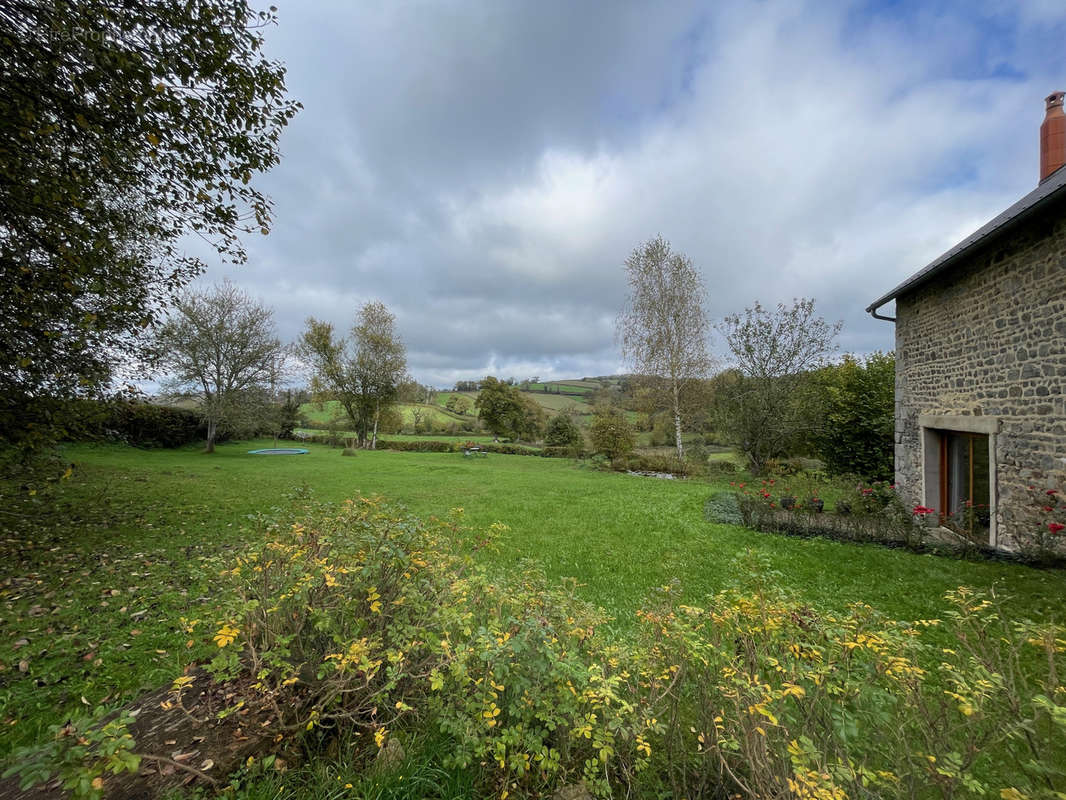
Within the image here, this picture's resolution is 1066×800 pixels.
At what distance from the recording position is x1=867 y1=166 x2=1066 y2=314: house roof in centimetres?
498

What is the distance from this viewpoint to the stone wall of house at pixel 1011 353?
17.6 ft

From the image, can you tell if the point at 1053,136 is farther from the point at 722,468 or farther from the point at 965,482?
the point at 722,468

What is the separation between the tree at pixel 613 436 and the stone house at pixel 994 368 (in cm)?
1186

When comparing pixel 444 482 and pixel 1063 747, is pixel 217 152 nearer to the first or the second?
pixel 1063 747

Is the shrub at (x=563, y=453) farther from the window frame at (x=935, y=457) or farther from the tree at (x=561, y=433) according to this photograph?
the window frame at (x=935, y=457)

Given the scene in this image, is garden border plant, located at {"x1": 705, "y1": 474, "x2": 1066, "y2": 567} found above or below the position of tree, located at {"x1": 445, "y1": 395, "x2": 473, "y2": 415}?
below

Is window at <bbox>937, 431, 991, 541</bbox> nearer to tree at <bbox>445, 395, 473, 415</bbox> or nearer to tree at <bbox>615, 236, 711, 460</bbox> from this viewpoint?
tree at <bbox>615, 236, 711, 460</bbox>

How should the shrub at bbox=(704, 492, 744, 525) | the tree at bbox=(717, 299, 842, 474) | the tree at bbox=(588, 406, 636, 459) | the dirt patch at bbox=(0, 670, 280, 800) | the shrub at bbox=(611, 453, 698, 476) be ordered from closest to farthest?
the dirt patch at bbox=(0, 670, 280, 800), the shrub at bbox=(704, 492, 744, 525), the tree at bbox=(717, 299, 842, 474), the shrub at bbox=(611, 453, 698, 476), the tree at bbox=(588, 406, 636, 459)

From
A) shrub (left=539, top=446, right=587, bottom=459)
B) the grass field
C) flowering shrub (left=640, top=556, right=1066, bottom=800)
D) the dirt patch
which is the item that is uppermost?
the grass field

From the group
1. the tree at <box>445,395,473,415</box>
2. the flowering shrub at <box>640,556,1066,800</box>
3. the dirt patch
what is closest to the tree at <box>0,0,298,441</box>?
the dirt patch

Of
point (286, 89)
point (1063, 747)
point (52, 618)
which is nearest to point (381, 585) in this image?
point (1063, 747)

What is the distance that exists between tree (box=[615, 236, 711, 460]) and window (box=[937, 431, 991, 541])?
11151 millimetres

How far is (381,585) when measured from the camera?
246 cm

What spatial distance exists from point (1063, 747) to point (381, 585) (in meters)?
3.73
